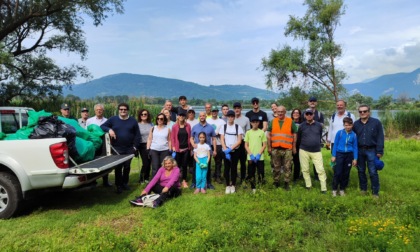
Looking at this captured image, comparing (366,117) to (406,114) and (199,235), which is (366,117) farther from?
(406,114)

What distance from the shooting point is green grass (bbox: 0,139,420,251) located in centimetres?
376

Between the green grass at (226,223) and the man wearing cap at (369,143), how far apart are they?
0.40m

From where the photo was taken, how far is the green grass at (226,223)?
12.3 ft

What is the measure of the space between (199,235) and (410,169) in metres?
6.93

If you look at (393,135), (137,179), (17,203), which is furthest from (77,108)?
(393,135)

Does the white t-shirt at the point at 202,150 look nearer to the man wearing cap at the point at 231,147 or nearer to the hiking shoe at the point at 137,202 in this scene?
the man wearing cap at the point at 231,147

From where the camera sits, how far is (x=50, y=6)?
1471 cm

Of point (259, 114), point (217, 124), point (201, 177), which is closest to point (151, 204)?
point (201, 177)

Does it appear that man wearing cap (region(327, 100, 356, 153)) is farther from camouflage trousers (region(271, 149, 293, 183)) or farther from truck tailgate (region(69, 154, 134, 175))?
truck tailgate (region(69, 154, 134, 175))

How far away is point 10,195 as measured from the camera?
4.70 meters

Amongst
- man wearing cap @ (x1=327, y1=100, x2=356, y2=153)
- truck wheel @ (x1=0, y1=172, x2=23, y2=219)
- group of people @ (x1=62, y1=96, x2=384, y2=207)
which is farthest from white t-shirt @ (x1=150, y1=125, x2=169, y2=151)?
man wearing cap @ (x1=327, y1=100, x2=356, y2=153)

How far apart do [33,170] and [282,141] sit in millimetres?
4555

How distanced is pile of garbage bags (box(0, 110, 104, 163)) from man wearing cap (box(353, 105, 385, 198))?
17.0 ft

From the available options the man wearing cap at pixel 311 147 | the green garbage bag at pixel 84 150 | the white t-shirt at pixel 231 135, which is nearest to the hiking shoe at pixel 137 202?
the green garbage bag at pixel 84 150
